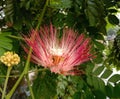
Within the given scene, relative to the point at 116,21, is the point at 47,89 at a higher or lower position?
lower

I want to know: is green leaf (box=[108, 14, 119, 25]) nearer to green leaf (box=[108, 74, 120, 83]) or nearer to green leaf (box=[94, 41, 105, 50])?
green leaf (box=[94, 41, 105, 50])

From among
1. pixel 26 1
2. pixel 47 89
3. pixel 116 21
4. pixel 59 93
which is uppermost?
pixel 26 1

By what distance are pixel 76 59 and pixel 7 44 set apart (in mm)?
220

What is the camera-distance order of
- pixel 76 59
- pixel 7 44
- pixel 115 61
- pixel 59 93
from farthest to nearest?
pixel 115 61 < pixel 59 93 < pixel 7 44 < pixel 76 59

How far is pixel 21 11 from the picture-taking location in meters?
1.14

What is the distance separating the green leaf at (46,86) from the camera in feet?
3.75

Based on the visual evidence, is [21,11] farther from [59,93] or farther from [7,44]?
[59,93]

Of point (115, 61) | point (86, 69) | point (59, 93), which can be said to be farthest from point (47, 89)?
point (115, 61)

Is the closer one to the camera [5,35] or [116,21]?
[5,35]

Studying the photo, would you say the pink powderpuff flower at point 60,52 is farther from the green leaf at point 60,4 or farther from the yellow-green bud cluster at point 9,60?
the green leaf at point 60,4

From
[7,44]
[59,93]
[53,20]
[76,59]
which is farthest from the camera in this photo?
[59,93]

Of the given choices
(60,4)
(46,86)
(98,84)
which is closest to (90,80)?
(98,84)

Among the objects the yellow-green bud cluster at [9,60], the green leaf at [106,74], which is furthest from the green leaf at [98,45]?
the yellow-green bud cluster at [9,60]

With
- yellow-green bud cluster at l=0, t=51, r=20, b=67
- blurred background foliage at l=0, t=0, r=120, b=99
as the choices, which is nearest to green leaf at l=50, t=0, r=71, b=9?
blurred background foliage at l=0, t=0, r=120, b=99
